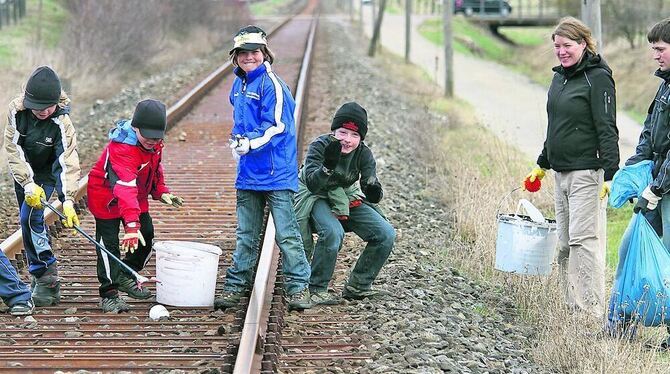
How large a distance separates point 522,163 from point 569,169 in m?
7.25

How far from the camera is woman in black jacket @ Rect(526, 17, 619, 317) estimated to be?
22.4ft

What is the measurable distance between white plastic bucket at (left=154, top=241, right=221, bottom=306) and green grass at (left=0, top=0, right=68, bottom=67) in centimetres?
1684

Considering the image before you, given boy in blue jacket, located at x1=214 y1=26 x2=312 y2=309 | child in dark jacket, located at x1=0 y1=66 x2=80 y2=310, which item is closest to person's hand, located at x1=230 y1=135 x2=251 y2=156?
boy in blue jacket, located at x1=214 y1=26 x2=312 y2=309

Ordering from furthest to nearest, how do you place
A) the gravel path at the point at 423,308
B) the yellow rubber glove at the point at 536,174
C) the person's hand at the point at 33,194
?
the yellow rubber glove at the point at 536,174
the person's hand at the point at 33,194
the gravel path at the point at 423,308

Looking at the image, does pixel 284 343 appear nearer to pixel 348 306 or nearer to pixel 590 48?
pixel 348 306

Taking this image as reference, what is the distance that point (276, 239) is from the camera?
712cm

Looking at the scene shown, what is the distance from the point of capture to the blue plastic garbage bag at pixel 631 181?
673 cm

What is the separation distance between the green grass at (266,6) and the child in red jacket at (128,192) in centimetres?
6401

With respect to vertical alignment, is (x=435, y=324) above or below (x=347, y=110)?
below

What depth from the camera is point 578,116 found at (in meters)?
6.91

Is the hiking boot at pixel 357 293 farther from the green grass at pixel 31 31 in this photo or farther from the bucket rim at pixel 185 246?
the green grass at pixel 31 31

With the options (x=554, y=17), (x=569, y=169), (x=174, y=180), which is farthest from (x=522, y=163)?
(x=554, y=17)

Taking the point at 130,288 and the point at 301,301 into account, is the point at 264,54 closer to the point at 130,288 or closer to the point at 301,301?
the point at 301,301

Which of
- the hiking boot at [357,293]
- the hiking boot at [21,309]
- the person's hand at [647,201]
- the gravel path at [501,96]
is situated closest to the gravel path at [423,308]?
the hiking boot at [357,293]
